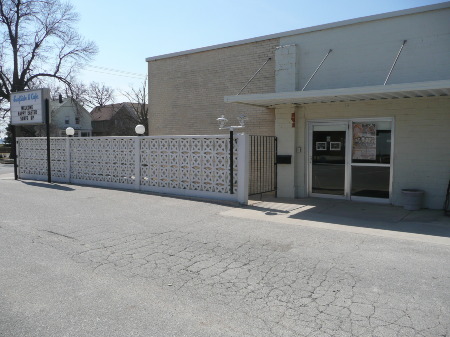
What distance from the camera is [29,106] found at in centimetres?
1689

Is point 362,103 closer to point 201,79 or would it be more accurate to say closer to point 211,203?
point 211,203

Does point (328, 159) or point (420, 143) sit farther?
point (328, 159)

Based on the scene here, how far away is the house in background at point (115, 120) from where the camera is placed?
54.2 metres

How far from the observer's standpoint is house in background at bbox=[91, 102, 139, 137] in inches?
2133

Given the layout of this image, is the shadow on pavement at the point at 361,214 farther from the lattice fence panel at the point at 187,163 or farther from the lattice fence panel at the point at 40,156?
the lattice fence panel at the point at 40,156

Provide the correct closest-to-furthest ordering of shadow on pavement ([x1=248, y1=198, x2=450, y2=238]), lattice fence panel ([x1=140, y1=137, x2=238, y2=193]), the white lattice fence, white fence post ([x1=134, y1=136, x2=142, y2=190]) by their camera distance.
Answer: shadow on pavement ([x1=248, y1=198, x2=450, y2=238]) < the white lattice fence < lattice fence panel ([x1=140, y1=137, x2=238, y2=193]) < white fence post ([x1=134, y1=136, x2=142, y2=190])

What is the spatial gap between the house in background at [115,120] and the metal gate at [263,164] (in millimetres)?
40646

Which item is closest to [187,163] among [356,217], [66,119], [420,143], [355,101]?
[355,101]

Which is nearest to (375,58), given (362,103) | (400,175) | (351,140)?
(362,103)

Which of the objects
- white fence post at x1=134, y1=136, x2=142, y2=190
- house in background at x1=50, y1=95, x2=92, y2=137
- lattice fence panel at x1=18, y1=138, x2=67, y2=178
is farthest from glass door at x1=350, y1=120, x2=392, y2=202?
house in background at x1=50, y1=95, x2=92, y2=137

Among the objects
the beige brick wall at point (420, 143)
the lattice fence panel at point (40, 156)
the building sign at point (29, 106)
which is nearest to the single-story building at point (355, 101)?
the beige brick wall at point (420, 143)

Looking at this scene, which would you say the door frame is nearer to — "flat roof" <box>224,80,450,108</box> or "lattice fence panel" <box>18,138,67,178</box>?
"flat roof" <box>224,80,450,108</box>

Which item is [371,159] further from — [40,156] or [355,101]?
[40,156]

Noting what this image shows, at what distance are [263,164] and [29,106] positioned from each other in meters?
11.2
